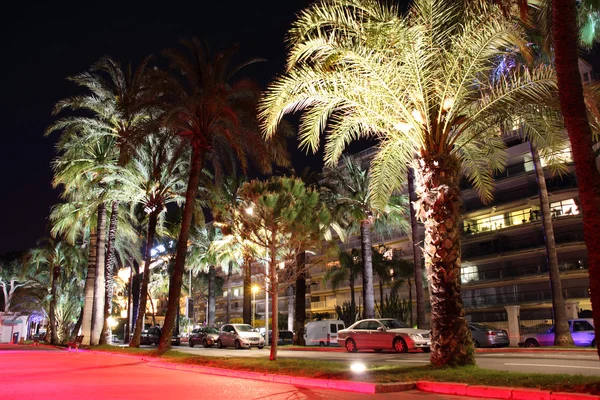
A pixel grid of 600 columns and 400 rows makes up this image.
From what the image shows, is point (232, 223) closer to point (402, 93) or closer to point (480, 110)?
point (402, 93)

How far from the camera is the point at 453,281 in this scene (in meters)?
12.0

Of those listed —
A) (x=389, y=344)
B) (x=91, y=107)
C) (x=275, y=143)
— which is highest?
(x=91, y=107)

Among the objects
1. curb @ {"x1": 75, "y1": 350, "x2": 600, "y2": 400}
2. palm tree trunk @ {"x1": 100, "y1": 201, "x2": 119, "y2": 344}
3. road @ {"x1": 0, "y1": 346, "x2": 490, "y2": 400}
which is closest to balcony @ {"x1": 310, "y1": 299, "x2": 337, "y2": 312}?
palm tree trunk @ {"x1": 100, "y1": 201, "x2": 119, "y2": 344}

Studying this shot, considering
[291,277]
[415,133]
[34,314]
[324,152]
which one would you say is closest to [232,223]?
[291,277]

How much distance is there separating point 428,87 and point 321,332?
24108 millimetres

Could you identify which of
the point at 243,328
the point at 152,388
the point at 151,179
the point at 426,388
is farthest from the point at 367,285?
the point at 152,388

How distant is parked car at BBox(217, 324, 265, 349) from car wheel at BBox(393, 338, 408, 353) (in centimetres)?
1199

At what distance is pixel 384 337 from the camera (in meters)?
22.4

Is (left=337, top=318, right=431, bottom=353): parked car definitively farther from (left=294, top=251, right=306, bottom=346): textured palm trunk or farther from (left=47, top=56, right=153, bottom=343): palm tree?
(left=47, top=56, right=153, bottom=343): palm tree

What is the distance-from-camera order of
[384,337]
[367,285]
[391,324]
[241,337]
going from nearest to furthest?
[384,337] → [391,324] → [367,285] → [241,337]

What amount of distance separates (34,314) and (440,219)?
75413mm

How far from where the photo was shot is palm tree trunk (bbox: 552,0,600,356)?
7898 millimetres

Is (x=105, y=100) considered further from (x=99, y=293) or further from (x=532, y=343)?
(x=532, y=343)

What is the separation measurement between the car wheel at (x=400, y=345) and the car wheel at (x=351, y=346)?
261cm
